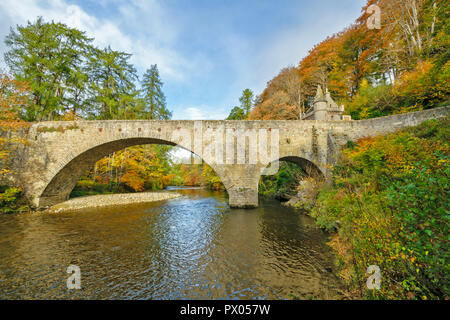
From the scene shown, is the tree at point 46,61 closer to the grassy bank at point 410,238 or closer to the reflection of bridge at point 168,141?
the reflection of bridge at point 168,141

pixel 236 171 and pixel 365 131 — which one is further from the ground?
pixel 365 131

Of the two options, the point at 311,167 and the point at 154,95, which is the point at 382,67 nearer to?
the point at 311,167

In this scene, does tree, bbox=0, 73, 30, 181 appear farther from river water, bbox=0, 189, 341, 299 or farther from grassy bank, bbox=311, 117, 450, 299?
grassy bank, bbox=311, 117, 450, 299

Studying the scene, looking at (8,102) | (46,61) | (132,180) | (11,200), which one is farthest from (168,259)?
(46,61)

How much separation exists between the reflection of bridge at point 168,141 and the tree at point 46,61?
15.2 ft

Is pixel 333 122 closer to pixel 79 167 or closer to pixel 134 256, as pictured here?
pixel 134 256

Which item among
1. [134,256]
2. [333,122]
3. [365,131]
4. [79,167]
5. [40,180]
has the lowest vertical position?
[134,256]

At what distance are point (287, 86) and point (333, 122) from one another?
1253cm

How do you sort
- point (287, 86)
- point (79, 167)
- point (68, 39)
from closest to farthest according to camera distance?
point (79, 167) → point (68, 39) → point (287, 86)

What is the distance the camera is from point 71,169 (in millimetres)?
11531

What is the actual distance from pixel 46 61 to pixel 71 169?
30.5 ft

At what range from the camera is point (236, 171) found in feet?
34.5

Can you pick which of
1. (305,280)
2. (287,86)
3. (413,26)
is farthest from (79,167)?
(413,26)

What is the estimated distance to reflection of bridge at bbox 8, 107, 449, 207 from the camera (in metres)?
10.4
